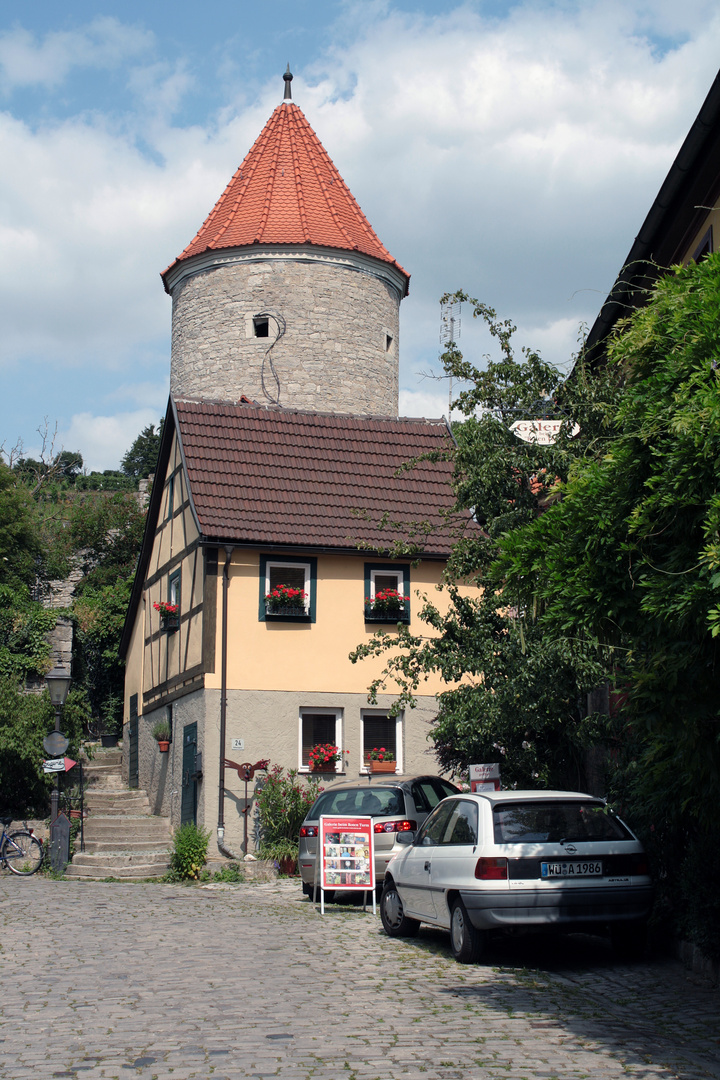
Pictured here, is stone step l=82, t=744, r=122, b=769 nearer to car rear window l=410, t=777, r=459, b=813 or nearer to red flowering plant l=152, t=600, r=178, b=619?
red flowering plant l=152, t=600, r=178, b=619

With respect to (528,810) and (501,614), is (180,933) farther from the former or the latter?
(501,614)

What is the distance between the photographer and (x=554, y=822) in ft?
31.8

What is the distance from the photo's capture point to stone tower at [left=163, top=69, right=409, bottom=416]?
32469mm

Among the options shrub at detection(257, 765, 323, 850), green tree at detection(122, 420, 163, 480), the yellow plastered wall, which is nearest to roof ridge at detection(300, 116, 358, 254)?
the yellow plastered wall

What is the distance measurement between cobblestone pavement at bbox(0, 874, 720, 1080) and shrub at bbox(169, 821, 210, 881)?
616 centimetres

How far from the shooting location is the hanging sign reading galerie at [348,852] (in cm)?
1357

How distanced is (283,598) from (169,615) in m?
3.25

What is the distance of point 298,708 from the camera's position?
20516 mm

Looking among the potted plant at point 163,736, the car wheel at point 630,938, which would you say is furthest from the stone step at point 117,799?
the car wheel at point 630,938

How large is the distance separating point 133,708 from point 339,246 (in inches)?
563

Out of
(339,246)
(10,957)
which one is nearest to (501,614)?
(10,957)

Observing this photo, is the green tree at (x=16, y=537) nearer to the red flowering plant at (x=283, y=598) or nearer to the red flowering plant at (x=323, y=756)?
the red flowering plant at (x=283, y=598)

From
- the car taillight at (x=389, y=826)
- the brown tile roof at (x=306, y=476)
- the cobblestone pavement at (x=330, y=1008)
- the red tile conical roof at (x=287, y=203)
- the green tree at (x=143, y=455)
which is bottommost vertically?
the cobblestone pavement at (x=330, y=1008)

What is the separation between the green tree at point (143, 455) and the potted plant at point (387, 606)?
226ft
